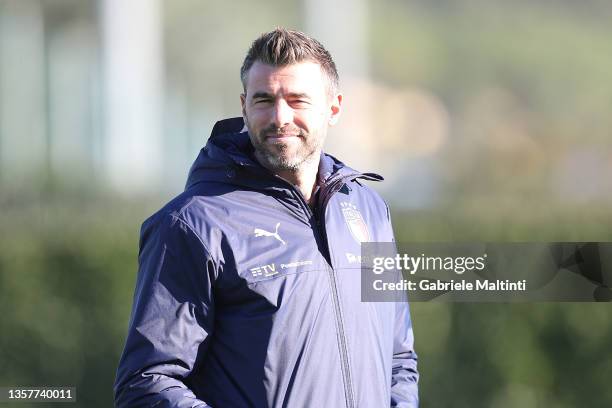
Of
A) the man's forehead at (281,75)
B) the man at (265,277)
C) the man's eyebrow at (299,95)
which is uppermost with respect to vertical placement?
the man's forehead at (281,75)

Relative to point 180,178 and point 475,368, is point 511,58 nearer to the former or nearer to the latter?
point 180,178

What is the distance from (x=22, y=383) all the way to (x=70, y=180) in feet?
4.85

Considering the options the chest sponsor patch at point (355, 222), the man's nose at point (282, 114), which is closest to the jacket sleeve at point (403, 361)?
the chest sponsor patch at point (355, 222)

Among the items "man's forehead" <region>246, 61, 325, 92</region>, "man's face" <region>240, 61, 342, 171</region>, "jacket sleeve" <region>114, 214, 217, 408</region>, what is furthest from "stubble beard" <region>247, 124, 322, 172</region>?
"jacket sleeve" <region>114, 214, 217, 408</region>

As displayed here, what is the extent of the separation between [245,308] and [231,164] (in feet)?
1.25

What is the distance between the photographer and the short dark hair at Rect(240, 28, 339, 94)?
94.9 inches

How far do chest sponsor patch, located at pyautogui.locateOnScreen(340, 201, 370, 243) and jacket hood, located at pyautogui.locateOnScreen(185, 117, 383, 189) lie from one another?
0.25ft

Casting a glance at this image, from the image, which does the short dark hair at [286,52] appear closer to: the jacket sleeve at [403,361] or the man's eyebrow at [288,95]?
the man's eyebrow at [288,95]

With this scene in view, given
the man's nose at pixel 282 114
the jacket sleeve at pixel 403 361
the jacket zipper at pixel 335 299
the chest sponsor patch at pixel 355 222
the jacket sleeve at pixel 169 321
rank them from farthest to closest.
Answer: the jacket sleeve at pixel 403 361
the chest sponsor patch at pixel 355 222
the man's nose at pixel 282 114
the jacket zipper at pixel 335 299
the jacket sleeve at pixel 169 321

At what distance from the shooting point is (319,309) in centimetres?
226

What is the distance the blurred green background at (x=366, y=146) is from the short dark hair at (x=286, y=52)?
7.36ft

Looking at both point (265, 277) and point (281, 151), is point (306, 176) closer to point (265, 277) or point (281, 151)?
point (281, 151)

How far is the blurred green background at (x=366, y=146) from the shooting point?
4605mm

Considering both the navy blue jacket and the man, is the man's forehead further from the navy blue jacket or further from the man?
the navy blue jacket
